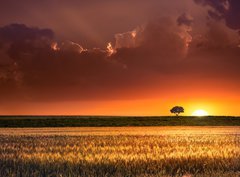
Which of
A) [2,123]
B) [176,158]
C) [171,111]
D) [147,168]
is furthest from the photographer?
[171,111]

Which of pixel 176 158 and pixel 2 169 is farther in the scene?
pixel 176 158

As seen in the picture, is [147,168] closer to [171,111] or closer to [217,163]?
[217,163]

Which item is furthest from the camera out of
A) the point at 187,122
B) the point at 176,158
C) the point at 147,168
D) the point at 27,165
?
the point at 187,122

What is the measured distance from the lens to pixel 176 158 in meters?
16.5

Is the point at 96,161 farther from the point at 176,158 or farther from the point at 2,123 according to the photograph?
the point at 2,123

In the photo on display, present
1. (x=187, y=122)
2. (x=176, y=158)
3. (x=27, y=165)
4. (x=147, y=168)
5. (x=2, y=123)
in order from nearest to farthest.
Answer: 1. (x=147, y=168)
2. (x=27, y=165)
3. (x=176, y=158)
4. (x=2, y=123)
5. (x=187, y=122)

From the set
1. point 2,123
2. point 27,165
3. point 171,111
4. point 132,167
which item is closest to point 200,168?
point 132,167

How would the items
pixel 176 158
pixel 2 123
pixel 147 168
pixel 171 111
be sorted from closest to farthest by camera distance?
pixel 147 168, pixel 176 158, pixel 2 123, pixel 171 111

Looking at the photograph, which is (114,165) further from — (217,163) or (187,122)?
(187,122)

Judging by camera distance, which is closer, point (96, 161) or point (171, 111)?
point (96, 161)

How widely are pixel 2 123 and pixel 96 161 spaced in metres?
72.8

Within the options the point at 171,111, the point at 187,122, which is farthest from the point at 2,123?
the point at 171,111

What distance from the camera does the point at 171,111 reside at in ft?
640

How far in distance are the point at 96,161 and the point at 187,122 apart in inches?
3215
